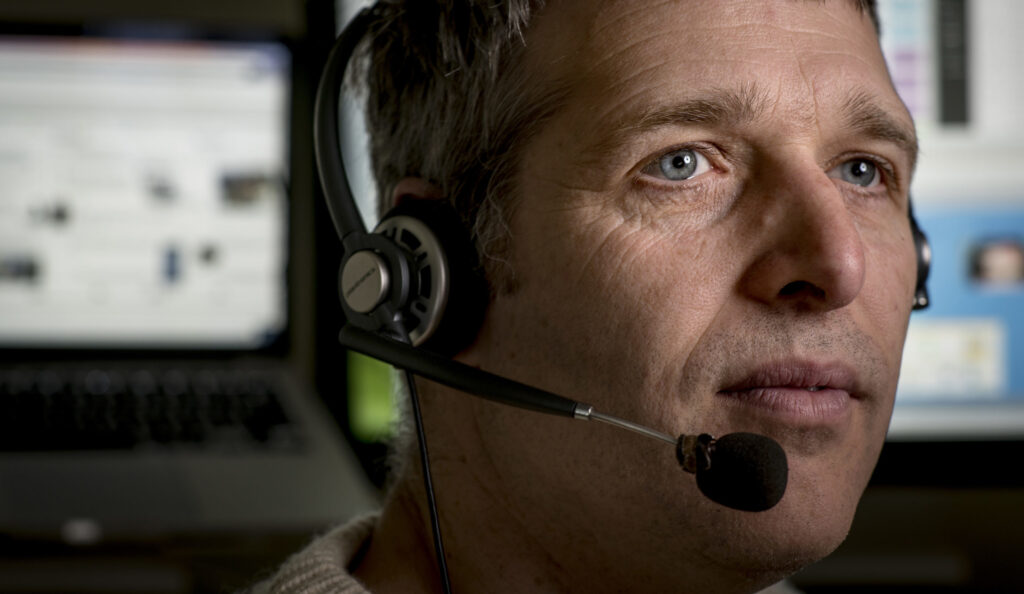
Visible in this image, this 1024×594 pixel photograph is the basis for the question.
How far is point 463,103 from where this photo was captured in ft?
2.74

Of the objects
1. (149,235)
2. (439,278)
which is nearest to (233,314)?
(149,235)

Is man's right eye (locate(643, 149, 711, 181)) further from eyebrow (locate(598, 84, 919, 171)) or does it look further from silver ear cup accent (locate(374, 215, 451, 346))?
silver ear cup accent (locate(374, 215, 451, 346))

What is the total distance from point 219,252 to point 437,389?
789 mm

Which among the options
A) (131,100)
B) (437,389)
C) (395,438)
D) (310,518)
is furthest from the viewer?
(131,100)

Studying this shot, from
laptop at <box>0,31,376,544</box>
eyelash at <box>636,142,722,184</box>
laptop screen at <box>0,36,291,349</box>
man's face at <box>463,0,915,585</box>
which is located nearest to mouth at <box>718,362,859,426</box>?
man's face at <box>463,0,915,585</box>

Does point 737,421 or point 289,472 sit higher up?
point 737,421

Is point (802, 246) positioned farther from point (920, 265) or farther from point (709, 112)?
point (920, 265)

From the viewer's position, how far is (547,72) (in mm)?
773

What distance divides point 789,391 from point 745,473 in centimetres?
10

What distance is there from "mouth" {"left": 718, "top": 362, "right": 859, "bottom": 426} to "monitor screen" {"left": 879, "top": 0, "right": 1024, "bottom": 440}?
66cm

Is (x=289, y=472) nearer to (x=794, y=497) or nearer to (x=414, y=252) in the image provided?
(x=414, y=252)

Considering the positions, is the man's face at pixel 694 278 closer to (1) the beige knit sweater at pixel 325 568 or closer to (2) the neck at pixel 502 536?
(2) the neck at pixel 502 536

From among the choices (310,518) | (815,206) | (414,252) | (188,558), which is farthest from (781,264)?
(188,558)

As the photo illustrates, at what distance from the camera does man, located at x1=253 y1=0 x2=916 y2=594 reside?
0.71 m
